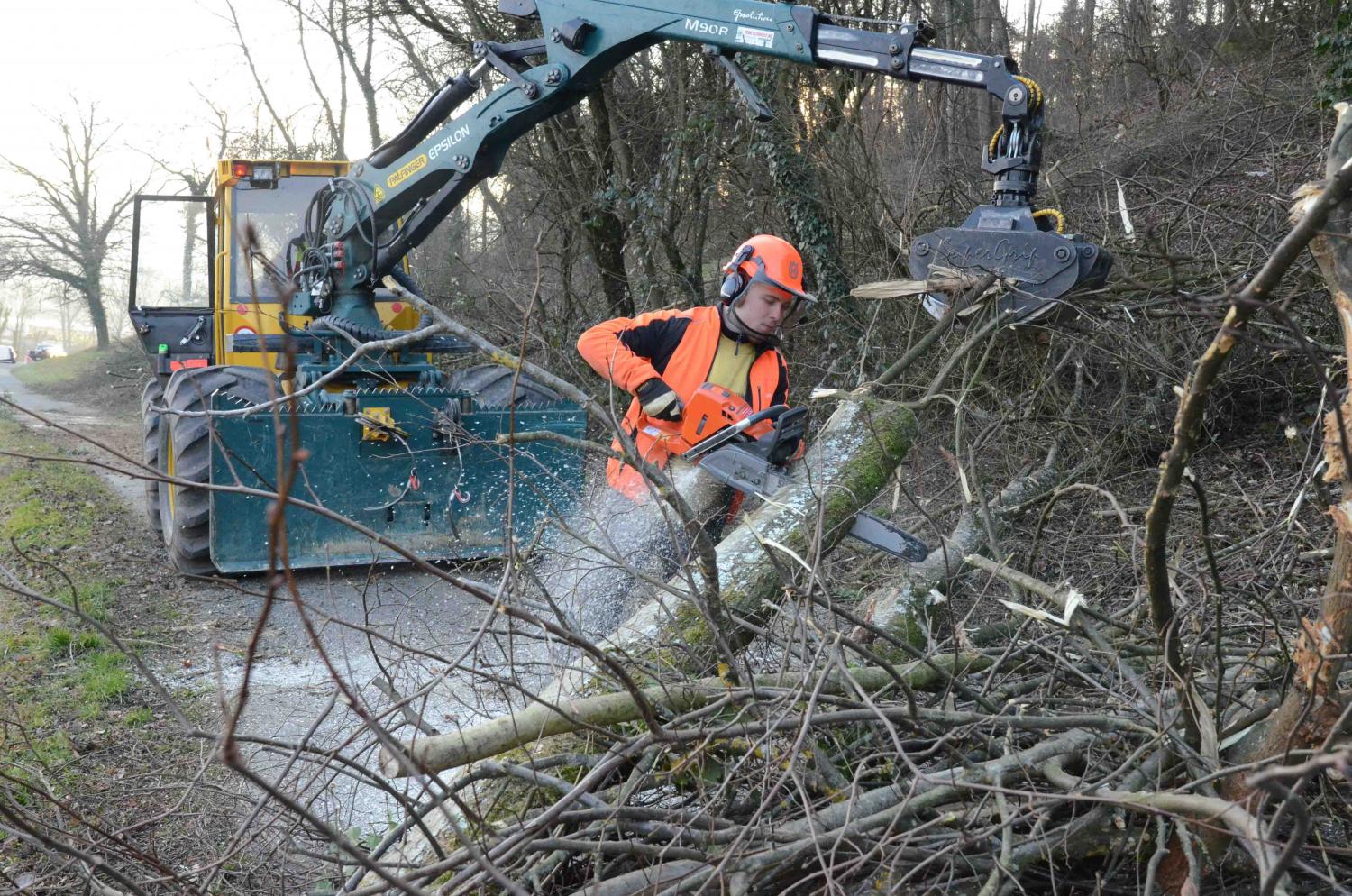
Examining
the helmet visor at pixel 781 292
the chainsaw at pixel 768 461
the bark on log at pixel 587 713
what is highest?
the helmet visor at pixel 781 292

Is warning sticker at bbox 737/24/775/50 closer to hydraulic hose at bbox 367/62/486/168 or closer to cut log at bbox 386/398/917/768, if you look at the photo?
hydraulic hose at bbox 367/62/486/168

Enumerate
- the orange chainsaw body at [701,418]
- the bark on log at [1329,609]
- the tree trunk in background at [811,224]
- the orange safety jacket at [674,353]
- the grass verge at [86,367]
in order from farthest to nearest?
the grass verge at [86,367]
the tree trunk in background at [811,224]
the orange safety jacket at [674,353]
the orange chainsaw body at [701,418]
the bark on log at [1329,609]

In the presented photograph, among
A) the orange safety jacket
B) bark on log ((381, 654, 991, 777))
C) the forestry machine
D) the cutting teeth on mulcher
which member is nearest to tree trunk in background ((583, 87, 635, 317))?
the forestry machine

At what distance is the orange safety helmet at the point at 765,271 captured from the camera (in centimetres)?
467

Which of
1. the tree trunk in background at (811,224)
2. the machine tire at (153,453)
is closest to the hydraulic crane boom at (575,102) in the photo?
the machine tire at (153,453)

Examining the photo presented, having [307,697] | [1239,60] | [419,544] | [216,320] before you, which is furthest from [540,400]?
[1239,60]

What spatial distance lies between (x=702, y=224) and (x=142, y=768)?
7.62 metres

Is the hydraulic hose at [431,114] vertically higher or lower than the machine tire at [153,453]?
higher

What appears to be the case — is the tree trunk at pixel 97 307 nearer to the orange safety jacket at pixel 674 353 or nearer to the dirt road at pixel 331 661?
the dirt road at pixel 331 661

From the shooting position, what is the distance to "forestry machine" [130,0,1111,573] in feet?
16.2

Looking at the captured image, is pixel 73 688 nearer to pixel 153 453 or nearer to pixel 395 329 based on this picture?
pixel 153 453

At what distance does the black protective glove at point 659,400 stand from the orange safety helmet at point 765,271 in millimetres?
582

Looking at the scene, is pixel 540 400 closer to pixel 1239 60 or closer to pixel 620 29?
pixel 620 29

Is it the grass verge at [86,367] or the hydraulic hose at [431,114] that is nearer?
the hydraulic hose at [431,114]
